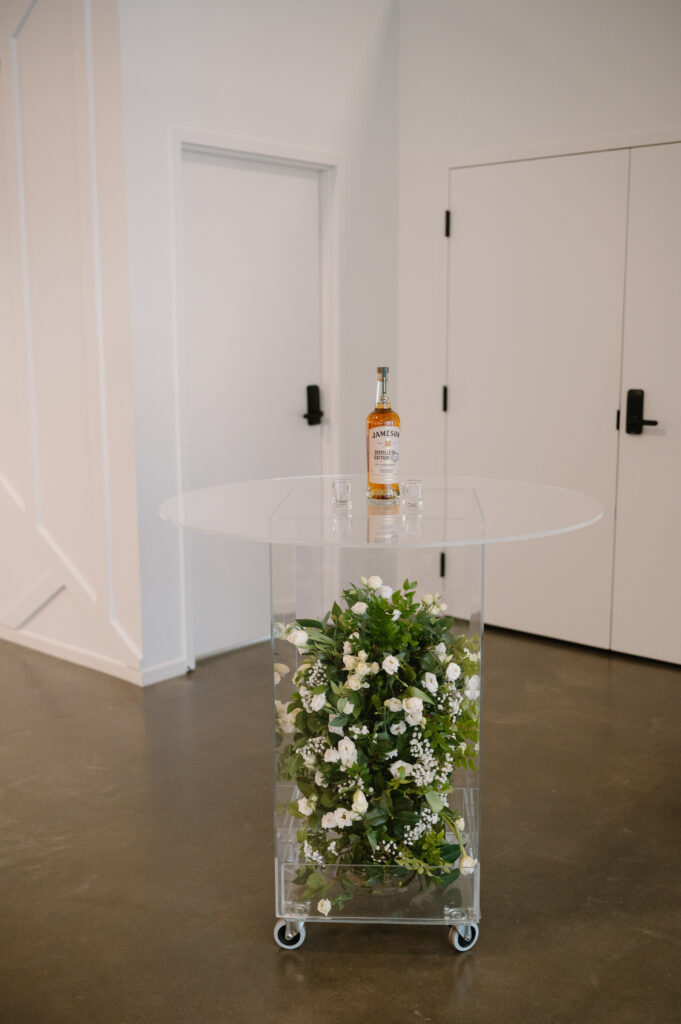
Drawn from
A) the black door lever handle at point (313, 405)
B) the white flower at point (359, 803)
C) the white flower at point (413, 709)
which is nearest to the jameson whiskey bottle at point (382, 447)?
the white flower at point (413, 709)

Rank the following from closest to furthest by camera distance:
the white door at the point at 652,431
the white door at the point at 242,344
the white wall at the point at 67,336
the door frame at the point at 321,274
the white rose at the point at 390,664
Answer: the white rose at the point at 390,664 < the white wall at the point at 67,336 < the door frame at the point at 321,274 < the white door at the point at 652,431 < the white door at the point at 242,344

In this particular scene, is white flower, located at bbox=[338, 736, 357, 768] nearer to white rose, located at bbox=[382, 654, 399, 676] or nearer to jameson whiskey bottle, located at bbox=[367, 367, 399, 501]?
white rose, located at bbox=[382, 654, 399, 676]

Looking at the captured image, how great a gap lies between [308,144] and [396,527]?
9.28ft

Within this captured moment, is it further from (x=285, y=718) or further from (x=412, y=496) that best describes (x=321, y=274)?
(x=285, y=718)

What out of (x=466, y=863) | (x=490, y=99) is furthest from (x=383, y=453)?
(x=490, y=99)

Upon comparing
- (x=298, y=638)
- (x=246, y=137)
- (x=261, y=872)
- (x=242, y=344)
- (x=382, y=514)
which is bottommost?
(x=261, y=872)

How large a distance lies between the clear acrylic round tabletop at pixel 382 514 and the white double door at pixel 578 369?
172 centimetres

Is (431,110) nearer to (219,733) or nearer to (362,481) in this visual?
(362,481)

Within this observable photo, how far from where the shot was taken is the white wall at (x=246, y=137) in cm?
392

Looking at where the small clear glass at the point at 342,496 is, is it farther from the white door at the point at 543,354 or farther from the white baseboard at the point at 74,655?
the white door at the point at 543,354

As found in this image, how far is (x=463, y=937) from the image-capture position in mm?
2441

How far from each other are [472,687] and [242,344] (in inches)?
99.8

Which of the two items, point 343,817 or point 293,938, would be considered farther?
point 293,938

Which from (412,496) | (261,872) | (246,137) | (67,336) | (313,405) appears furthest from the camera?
(313,405)
